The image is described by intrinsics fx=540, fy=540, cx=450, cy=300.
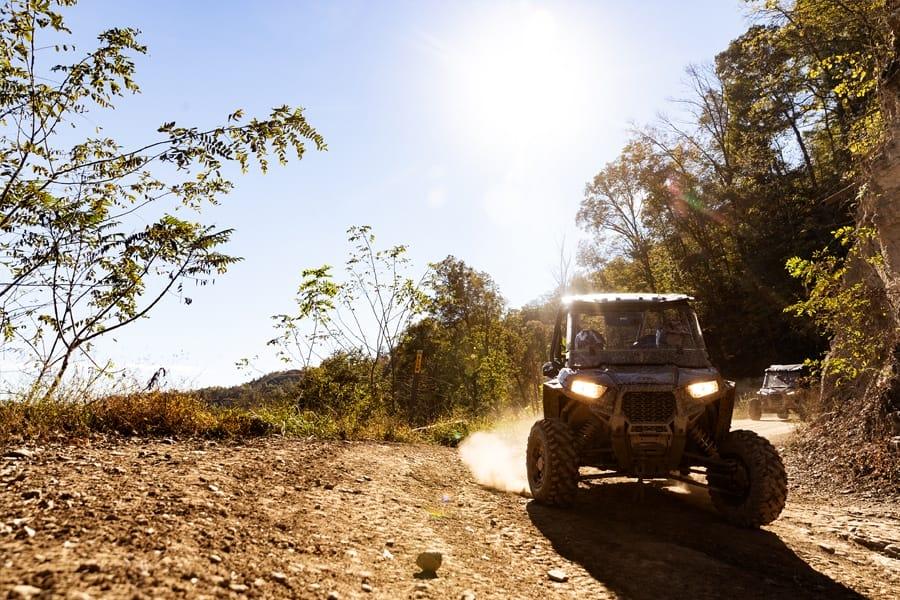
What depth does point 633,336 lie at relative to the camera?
20.7 ft

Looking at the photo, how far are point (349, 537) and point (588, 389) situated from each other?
2728mm

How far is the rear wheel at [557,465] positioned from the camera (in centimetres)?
518

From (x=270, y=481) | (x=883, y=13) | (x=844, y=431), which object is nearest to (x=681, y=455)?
(x=270, y=481)

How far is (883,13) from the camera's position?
A: 398 inches

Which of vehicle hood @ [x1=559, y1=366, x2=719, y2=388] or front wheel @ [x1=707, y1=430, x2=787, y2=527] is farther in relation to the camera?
vehicle hood @ [x1=559, y1=366, x2=719, y2=388]

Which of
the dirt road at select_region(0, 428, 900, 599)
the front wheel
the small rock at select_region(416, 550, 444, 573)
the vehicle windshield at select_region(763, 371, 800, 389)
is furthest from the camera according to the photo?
the vehicle windshield at select_region(763, 371, 800, 389)

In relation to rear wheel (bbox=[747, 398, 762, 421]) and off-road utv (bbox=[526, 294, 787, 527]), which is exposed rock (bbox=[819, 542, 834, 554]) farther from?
rear wheel (bbox=[747, 398, 762, 421])

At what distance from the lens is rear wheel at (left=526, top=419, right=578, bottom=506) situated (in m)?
5.18

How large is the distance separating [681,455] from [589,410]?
0.93m

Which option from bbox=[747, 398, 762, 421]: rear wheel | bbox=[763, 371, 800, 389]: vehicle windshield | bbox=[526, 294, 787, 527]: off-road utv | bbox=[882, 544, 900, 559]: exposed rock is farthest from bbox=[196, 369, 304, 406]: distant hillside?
bbox=[763, 371, 800, 389]: vehicle windshield

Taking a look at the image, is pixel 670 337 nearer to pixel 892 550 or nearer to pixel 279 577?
pixel 892 550

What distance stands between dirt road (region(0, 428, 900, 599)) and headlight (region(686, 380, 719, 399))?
47.4 inches

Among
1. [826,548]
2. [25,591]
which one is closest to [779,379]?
[826,548]

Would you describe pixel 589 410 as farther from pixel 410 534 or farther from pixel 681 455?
pixel 410 534
